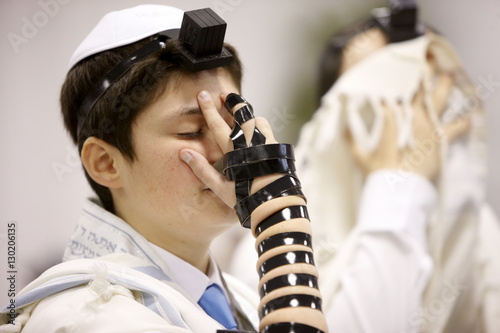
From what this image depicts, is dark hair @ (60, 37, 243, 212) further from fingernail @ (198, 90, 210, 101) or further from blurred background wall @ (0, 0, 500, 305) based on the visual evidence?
blurred background wall @ (0, 0, 500, 305)

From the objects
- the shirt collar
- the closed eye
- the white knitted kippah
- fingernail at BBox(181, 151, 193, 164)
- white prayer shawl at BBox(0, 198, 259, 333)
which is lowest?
the shirt collar

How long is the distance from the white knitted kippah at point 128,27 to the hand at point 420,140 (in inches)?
46.4

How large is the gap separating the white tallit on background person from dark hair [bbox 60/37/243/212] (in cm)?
93

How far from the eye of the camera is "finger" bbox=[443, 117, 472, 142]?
2.16 meters

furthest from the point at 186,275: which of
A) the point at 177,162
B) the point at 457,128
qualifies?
the point at 457,128

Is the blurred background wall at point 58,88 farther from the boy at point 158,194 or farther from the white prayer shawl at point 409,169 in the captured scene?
the boy at point 158,194

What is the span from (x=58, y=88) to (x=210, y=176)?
1135mm

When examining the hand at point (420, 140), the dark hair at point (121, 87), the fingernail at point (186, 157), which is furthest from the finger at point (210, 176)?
the hand at point (420, 140)

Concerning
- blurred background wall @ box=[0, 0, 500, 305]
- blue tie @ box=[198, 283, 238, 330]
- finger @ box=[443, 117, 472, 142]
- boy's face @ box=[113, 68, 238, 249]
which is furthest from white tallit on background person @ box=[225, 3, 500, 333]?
boy's face @ box=[113, 68, 238, 249]

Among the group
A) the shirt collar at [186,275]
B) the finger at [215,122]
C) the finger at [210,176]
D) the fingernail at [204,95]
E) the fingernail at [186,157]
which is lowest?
the shirt collar at [186,275]

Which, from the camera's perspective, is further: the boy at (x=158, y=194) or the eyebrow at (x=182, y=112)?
the eyebrow at (x=182, y=112)

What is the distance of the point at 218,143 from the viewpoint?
1.07 m

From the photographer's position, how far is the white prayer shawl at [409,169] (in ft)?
6.59

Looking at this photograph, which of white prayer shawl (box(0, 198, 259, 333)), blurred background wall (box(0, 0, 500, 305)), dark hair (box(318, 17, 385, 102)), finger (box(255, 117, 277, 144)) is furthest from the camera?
dark hair (box(318, 17, 385, 102))
